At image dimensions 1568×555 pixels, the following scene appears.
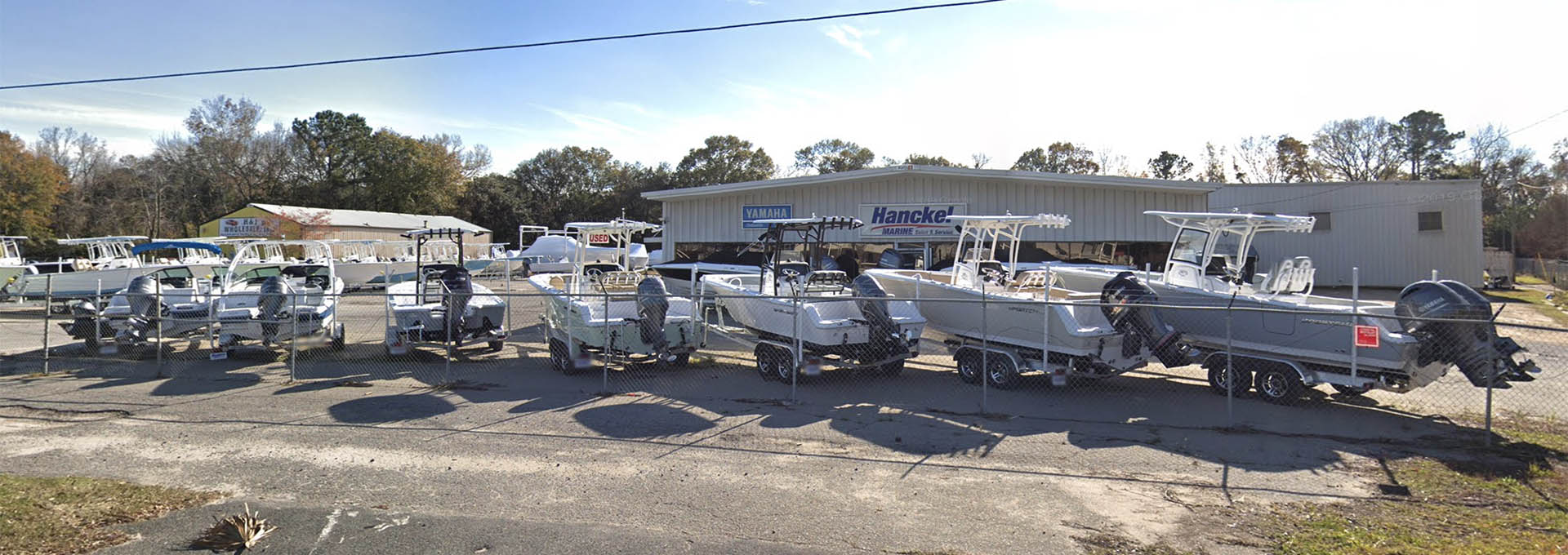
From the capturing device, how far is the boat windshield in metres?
11.5

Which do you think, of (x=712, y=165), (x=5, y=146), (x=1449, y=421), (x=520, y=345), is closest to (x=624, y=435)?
(x=520, y=345)

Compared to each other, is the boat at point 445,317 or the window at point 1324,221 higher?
the window at point 1324,221

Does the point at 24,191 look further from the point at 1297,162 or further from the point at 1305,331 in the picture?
the point at 1297,162

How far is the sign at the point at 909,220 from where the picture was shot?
24250mm

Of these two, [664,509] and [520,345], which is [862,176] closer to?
[520,345]

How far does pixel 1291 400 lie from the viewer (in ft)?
31.1

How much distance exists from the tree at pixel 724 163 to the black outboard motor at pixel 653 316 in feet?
171

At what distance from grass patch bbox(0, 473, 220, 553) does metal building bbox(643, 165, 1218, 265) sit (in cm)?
1862

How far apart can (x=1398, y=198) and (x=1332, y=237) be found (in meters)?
2.64

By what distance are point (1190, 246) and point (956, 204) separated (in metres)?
12.5

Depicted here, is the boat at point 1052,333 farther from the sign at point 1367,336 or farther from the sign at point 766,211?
the sign at point 766,211

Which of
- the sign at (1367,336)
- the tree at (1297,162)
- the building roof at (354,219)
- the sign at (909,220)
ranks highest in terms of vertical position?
Answer: the tree at (1297,162)

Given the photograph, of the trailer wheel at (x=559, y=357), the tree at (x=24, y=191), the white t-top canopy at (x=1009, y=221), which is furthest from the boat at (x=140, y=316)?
the tree at (x=24, y=191)

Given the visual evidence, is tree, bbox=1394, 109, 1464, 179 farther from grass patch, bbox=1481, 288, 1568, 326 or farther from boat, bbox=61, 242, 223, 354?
boat, bbox=61, 242, 223, 354
